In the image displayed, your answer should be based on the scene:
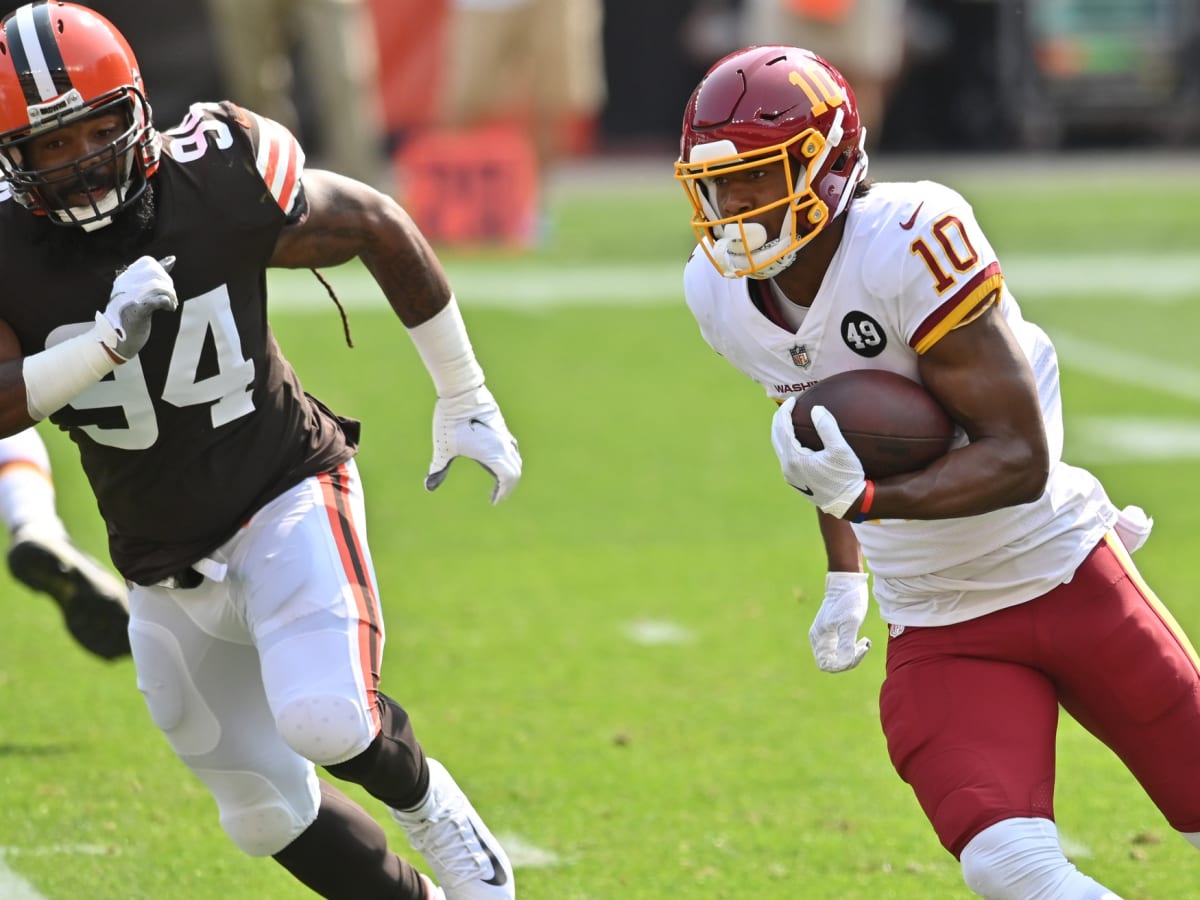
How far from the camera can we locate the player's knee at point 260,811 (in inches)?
134

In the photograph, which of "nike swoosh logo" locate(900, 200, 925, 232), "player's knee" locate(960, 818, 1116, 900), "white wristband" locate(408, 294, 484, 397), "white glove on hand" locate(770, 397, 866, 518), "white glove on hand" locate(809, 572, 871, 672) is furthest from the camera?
"white wristband" locate(408, 294, 484, 397)

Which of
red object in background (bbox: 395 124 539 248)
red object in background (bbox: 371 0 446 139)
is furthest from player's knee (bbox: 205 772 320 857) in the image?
red object in background (bbox: 371 0 446 139)

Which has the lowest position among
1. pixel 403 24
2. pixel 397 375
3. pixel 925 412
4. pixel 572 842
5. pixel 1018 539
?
pixel 403 24

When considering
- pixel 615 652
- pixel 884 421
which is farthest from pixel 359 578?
pixel 615 652

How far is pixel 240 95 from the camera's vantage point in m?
11.6

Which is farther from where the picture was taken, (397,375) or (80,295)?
(397,375)

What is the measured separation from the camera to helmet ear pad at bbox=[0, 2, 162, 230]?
3.16m

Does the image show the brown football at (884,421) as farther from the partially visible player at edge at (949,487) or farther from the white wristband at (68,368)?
the white wristband at (68,368)

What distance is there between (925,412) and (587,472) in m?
4.44

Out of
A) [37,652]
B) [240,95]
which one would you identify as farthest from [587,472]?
[240,95]

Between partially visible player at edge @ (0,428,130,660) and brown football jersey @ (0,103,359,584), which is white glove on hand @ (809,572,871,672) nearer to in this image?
brown football jersey @ (0,103,359,584)

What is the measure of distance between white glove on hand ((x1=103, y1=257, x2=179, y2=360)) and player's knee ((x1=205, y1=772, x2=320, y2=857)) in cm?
79

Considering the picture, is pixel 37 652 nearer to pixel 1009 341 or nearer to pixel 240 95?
pixel 1009 341

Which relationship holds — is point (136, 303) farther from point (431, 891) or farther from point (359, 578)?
point (431, 891)
